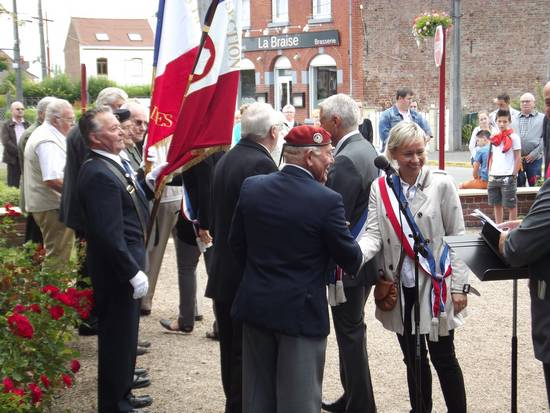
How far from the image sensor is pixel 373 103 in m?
34.4

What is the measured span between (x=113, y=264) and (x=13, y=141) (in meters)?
11.4

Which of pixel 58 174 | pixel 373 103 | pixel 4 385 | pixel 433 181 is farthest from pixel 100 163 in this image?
pixel 373 103

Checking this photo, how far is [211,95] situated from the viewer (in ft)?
19.0

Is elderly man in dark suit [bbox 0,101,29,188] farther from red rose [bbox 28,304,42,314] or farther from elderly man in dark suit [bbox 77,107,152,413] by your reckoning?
red rose [bbox 28,304,42,314]

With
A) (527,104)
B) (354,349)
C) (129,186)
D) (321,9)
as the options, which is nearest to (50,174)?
(129,186)

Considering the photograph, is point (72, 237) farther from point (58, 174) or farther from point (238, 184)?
point (238, 184)

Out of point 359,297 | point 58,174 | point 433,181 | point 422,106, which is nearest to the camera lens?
point 433,181

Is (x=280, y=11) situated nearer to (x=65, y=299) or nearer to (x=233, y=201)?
(x=233, y=201)

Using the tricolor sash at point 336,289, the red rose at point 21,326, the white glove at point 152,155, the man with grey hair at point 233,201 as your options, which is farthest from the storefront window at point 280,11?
the red rose at point 21,326

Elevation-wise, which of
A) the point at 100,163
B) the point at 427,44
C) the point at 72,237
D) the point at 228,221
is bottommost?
the point at 72,237

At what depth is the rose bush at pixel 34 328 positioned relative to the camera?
4191 mm

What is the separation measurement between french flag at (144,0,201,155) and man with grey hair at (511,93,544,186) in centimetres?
909

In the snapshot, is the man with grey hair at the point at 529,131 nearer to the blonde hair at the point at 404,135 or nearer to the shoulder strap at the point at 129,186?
the blonde hair at the point at 404,135

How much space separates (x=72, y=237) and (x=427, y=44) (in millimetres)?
28482
